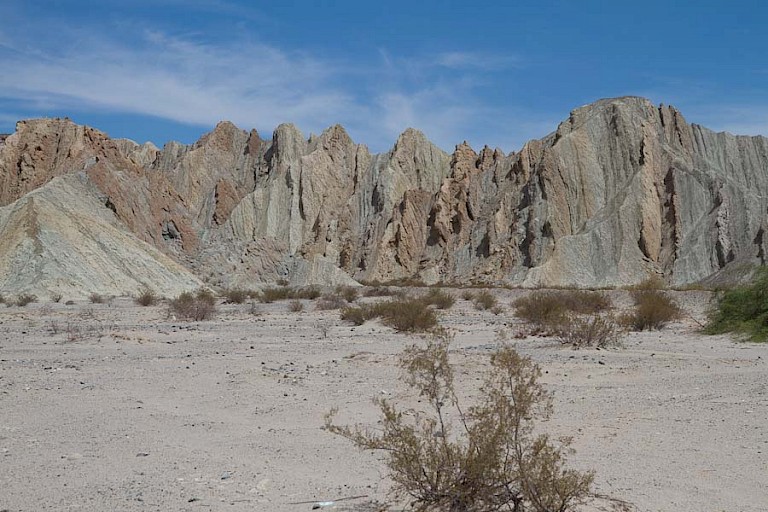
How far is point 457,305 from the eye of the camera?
38.0m

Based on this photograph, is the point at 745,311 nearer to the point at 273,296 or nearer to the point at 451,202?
the point at 273,296

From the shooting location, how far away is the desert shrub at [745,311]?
1883 centimetres

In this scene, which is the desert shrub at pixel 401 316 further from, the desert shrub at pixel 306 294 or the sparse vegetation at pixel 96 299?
the desert shrub at pixel 306 294

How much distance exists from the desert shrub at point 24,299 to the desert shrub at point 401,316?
16353 mm

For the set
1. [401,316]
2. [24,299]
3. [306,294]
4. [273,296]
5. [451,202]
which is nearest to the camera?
[401,316]

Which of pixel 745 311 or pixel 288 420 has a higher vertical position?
pixel 745 311

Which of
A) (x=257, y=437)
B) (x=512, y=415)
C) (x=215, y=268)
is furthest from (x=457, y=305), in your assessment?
(x=512, y=415)

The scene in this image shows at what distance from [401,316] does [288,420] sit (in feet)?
43.4

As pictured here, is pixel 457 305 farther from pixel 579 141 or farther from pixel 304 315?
pixel 579 141

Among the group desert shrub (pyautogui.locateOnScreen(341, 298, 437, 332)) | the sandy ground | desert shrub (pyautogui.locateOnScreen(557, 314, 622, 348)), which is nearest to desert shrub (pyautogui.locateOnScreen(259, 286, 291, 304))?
desert shrub (pyautogui.locateOnScreen(341, 298, 437, 332))

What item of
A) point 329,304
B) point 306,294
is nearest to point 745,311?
point 329,304

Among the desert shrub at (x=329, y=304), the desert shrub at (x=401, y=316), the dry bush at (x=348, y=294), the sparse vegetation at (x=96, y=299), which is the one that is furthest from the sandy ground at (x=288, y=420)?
the dry bush at (x=348, y=294)

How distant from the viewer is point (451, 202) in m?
78.1

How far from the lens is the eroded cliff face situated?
59.2 meters
